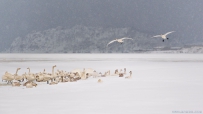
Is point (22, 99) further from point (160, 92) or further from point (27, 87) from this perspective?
point (160, 92)

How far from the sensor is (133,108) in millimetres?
11086

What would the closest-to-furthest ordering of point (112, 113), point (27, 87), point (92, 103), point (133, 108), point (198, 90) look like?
point (112, 113) < point (133, 108) < point (92, 103) < point (198, 90) < point (27, 87)

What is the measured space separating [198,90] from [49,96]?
7267 millimetres

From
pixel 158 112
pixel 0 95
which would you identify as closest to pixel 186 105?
pixel 158 112

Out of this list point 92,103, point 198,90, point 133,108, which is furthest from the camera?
point 198,90

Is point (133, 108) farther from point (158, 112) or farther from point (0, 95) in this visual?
point (0, 95)

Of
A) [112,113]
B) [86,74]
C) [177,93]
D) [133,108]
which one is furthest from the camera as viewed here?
[86,74]

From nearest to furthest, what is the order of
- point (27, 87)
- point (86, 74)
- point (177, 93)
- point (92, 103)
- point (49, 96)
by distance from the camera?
point (92, 103) → point (49, 96) → point (177, 93) → point (27, 87) → point (86, 74)

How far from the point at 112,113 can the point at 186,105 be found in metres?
3.02

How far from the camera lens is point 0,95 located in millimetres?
14430

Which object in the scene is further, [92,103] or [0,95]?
[0,95]

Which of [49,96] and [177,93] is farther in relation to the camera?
[177,93]

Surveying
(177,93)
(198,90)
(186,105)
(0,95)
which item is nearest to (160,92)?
(177,93)

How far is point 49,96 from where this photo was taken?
14.0 meters
